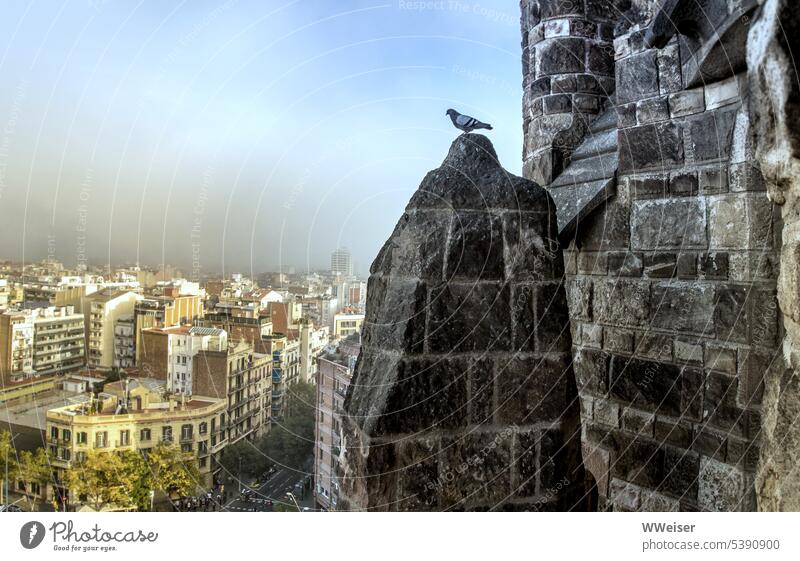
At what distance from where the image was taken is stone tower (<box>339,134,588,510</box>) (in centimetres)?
178

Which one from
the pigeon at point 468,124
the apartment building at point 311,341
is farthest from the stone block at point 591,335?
the apartment building at point 311,341

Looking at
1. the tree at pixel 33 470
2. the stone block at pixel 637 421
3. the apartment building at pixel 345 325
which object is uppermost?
the apartment building at pixel 345 325

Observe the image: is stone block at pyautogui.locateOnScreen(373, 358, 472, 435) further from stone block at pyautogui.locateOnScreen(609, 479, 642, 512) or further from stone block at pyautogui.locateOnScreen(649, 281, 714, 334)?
stone block at pyautogui.locateOnScreen(609, 479, 642, 512)

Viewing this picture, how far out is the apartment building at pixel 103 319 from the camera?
237 cm

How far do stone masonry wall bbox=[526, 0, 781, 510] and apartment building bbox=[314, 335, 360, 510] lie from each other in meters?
1.87

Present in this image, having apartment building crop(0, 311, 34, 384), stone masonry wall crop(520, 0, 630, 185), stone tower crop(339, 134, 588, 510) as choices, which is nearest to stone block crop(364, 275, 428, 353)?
stone tower crop(339, 134, 588, 510)

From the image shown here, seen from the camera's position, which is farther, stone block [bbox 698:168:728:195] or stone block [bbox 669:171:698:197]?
stone block [bbox 669:171:698:197]

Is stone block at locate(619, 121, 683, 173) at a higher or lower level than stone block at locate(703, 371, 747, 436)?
higher

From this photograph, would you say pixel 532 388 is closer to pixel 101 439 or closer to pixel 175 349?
pixel 175 349

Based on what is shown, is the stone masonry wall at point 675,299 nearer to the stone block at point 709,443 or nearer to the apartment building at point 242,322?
the stone block at point 709,443

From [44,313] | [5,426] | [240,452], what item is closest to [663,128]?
[240,452]

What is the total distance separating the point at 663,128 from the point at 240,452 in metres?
3.06

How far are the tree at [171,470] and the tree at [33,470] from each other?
1.35ft
